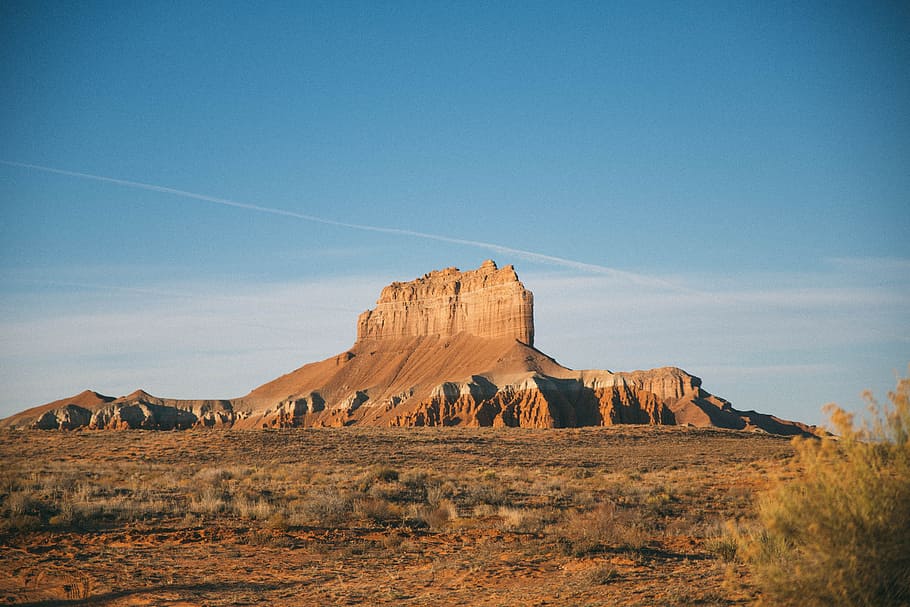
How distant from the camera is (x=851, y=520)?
7.26m

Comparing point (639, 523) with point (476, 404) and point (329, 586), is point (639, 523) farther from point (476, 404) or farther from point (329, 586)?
point (476, 404)

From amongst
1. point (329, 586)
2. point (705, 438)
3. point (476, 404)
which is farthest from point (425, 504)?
point (476, 404)

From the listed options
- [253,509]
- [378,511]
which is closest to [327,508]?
[378,511]

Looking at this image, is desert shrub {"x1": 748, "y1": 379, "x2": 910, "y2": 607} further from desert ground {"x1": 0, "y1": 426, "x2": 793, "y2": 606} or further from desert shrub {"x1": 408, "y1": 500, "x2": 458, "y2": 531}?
desert shrub {"x1": 408, "y1": 500, "x2": 458, "y2": 531}

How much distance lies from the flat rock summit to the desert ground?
59493mm

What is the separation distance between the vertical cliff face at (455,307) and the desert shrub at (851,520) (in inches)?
4361

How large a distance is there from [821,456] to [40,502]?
18.7m

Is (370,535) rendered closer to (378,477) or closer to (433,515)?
(433,515)

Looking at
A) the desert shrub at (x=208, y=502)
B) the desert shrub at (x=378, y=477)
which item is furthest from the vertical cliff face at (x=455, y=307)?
the desert shrub at (x=208, y=502)

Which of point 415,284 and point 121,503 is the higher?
point 415,284

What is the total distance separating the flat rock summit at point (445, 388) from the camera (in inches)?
3728

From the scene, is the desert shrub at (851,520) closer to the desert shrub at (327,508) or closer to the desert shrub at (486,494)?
the desert shrub at (327,508)

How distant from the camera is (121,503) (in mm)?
19141

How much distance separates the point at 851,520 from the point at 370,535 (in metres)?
10.5
